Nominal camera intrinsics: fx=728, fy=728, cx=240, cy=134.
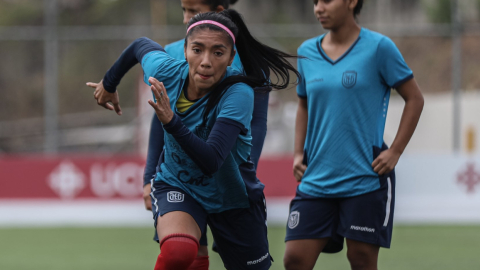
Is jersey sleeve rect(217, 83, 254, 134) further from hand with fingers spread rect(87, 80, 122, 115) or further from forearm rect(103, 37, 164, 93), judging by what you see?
hand with fingers spread rect(87, 80, 122, 115)

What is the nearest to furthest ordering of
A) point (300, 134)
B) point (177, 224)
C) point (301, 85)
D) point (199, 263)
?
point (177, 224) < point (199, 263) < point (301, 85) < point (300, 134)

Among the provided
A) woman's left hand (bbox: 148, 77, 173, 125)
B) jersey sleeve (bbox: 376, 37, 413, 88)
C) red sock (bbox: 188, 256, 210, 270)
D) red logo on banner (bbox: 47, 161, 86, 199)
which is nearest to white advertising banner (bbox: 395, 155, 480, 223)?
red logo on banner (bbox: 47, 161, 86, 199)

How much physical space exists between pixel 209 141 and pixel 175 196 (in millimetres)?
489

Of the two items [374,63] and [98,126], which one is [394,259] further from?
[98,126]

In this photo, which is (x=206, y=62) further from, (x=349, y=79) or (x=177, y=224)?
(x=349, y=79)

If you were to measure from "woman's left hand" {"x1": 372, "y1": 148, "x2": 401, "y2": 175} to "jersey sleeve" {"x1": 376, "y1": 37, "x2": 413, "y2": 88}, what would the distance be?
39cm

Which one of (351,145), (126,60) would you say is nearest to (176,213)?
(126,60)

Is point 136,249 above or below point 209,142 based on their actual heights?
below

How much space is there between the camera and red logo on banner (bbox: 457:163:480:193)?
10.9 m

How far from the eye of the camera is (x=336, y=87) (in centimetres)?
422

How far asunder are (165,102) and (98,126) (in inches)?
594

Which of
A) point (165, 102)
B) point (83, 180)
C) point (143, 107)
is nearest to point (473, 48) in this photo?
point (143, 107)

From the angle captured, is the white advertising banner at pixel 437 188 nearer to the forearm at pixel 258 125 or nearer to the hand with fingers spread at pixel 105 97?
the forearm at pixel 258 125

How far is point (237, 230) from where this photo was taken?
3877 millimetres
